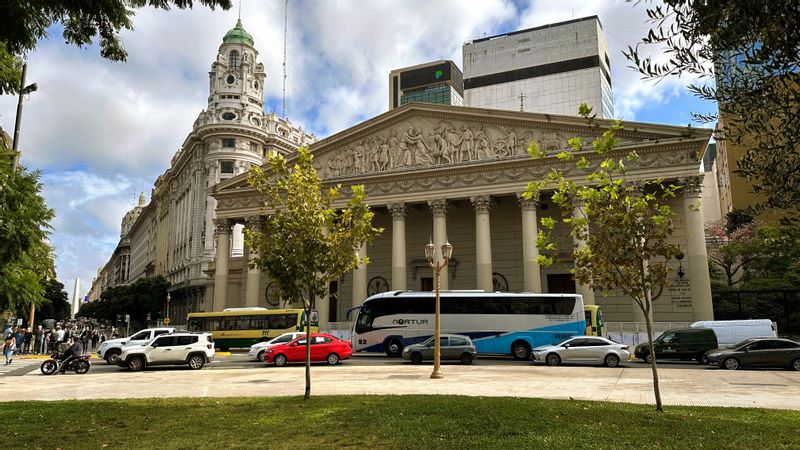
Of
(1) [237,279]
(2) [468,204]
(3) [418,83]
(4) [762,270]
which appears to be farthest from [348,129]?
(3) [418,83]

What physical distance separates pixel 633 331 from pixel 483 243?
Result: 433 inches

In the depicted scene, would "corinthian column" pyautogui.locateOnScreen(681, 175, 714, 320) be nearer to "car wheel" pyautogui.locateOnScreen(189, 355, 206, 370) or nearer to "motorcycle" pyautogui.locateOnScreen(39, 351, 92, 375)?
"car wheel" pyautogui.locateOnScreen(189, 355, 206, 370)

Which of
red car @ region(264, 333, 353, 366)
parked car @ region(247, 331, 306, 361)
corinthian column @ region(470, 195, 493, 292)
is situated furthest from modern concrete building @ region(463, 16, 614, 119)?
red car @ region(264, 333, 353, 366)

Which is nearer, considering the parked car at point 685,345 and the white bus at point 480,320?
the parked car at point 685,345

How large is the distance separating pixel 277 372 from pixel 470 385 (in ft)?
28.9

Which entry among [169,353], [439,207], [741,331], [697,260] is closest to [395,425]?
[169,353]

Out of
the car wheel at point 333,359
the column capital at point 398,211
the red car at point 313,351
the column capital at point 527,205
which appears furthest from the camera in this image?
the column capital at point 398,211

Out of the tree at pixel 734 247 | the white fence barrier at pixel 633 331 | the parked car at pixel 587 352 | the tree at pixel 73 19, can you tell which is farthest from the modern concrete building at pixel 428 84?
the tree at pixel 73 19

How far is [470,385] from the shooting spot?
54.8 ft

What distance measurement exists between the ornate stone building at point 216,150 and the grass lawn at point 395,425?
56.1 meters

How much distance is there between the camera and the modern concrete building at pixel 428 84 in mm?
120062

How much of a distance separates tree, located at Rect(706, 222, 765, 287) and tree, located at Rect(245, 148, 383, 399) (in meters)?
36.4

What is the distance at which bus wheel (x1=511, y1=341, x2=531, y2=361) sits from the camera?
28312 millimetres

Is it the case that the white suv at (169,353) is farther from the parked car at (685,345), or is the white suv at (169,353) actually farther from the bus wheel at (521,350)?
the parked car at (685,345)
